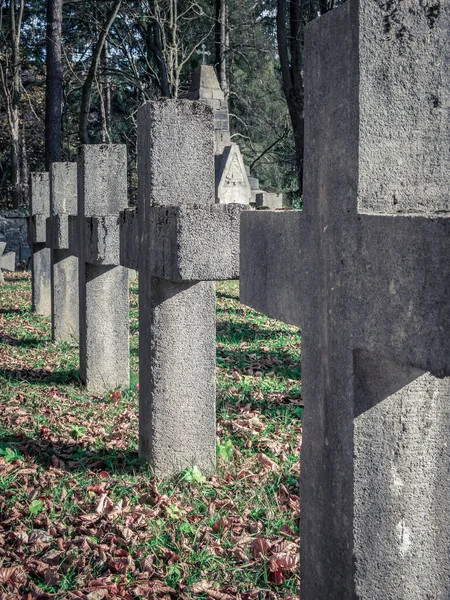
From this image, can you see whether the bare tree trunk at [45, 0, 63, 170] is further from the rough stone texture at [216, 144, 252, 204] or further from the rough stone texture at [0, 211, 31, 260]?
the rough stone texture at [0, 211, 31, 260]

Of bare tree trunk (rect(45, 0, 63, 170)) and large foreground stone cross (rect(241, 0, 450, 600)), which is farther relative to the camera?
bare tree trunk (rect(45, 0, 63, 170))

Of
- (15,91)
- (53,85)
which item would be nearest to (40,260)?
(53,85)

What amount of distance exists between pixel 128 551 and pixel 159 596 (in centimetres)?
40

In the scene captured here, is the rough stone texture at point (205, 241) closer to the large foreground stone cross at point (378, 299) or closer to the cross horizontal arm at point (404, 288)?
the large foreground stone cross at point (378, 299)

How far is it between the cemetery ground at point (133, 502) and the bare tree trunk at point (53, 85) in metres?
10.2

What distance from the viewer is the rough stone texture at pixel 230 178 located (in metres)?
19.9

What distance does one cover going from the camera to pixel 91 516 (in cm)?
357

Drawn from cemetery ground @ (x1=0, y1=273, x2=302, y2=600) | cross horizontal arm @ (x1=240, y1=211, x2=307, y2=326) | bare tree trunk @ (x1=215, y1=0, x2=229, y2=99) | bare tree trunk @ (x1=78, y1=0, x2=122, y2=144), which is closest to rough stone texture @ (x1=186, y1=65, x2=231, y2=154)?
bare tree trunk @ (x1=215, y1=0, x2=229, y2=99)

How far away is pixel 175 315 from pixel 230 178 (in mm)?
16293

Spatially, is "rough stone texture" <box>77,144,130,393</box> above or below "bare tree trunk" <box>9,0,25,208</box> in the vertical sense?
below

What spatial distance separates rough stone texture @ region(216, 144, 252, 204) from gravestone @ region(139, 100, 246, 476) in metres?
15.8

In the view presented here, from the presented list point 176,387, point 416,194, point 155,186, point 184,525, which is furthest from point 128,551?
point 416,194

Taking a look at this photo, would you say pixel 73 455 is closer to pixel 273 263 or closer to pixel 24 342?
pixel 273 263

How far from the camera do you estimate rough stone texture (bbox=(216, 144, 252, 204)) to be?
19.9 m
